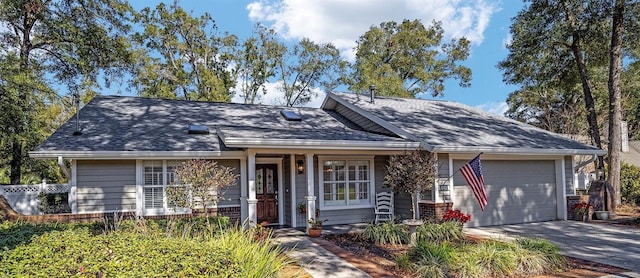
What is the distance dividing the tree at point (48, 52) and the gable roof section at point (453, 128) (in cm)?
892

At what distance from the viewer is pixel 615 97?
13875 mm

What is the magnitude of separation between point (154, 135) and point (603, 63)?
1738 cm

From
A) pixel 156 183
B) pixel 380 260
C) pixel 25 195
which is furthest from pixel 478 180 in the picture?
pixel 25 195

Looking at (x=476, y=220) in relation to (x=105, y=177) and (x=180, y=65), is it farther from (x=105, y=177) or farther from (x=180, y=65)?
(x=180, y=65)

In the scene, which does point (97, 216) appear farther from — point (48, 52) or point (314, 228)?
point (48, 52)

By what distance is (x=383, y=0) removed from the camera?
17.0m

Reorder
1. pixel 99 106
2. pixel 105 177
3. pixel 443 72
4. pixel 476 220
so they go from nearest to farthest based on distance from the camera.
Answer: pixel 105 177, pixel 476 220, pixel 99 106, pixel 443 72

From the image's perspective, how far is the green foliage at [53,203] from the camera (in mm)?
9281

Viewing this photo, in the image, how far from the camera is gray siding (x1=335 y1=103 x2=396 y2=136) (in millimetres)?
12102

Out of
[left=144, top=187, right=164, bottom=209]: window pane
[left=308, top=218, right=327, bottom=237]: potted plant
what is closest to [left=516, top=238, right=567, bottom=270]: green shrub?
[left=308, top=218, right=327, bottom=237]: potted plant

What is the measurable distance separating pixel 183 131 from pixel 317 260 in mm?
5652

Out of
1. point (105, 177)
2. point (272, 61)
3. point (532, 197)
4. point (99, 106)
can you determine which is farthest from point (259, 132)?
point (272, 61)

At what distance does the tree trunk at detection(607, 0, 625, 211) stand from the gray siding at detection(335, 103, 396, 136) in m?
8.31

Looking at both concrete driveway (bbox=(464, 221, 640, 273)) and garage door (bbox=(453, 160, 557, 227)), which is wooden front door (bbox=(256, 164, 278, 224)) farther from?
concrete driveway (bbox=(464, 221, 640, 273))
